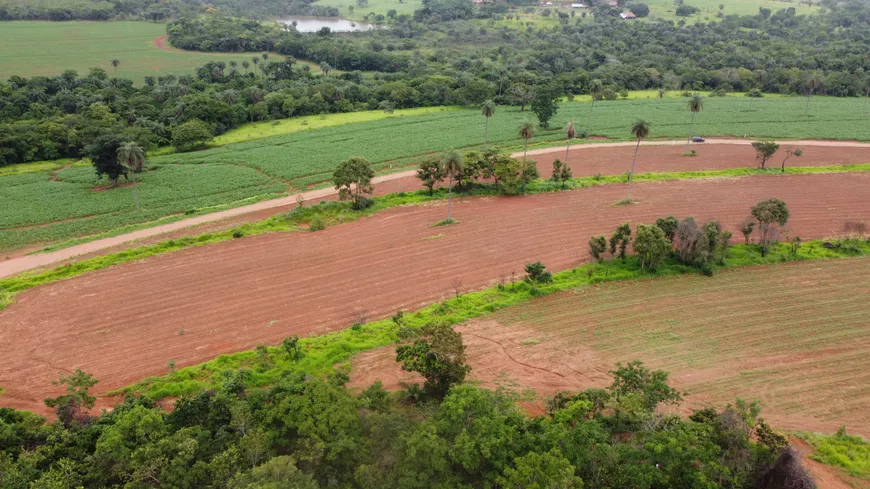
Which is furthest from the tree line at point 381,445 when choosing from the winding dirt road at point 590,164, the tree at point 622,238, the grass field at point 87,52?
the grass field at point 87,52

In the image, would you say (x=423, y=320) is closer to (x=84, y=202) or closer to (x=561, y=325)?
(x=561, y=325)

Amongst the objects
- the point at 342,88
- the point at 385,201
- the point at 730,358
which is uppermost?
the point at 342,88

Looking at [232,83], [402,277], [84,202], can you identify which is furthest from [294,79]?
[402,277]

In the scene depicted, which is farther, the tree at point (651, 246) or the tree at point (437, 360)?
the tree at point (651, 246)

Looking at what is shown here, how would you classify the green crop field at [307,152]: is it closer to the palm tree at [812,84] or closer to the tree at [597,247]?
the palm tree at [812,84]

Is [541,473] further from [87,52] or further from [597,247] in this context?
[87,52]

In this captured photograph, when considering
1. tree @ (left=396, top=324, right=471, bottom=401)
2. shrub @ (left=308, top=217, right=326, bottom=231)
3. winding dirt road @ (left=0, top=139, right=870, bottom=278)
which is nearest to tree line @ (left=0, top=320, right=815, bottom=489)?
tree @ (left=396, top=324, right=471, bottom=401)

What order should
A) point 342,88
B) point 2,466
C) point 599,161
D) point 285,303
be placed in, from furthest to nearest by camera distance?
point 342,88
point 599,161
point 285,303
point 2,466

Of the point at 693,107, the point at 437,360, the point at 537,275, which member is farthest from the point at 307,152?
the point at 437,360
